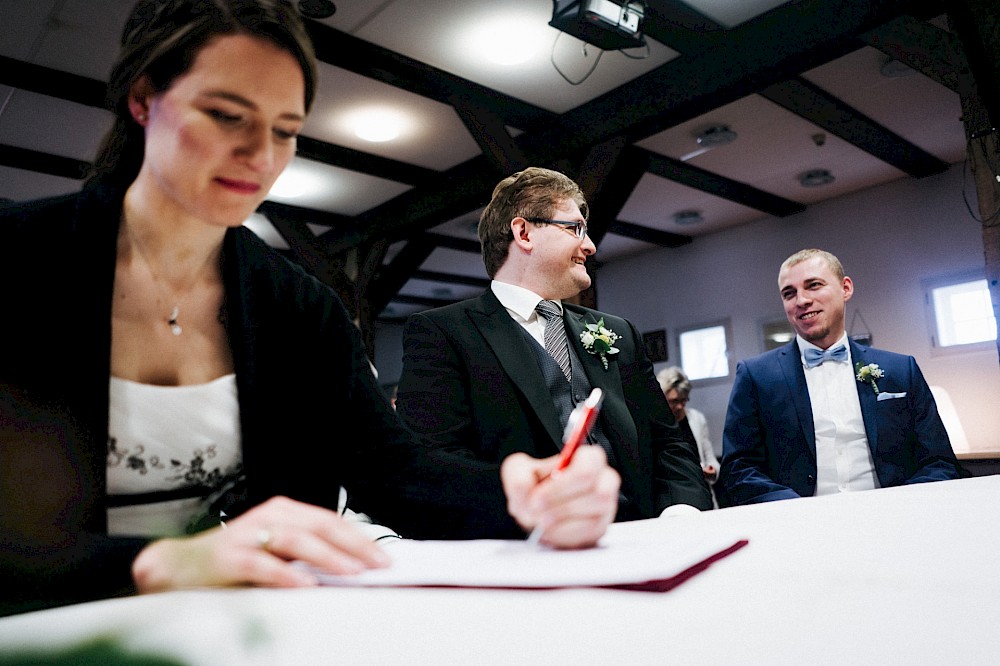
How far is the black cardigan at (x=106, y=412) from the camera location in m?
0.62

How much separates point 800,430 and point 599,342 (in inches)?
46.2

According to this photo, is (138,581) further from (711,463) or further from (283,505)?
(711,463)

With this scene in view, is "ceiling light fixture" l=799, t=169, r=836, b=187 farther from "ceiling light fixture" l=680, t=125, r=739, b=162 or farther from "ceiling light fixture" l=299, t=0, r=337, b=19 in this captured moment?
"ceiling light fixture" l=299, t=0, r=337, b=19

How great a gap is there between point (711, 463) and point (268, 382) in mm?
5855

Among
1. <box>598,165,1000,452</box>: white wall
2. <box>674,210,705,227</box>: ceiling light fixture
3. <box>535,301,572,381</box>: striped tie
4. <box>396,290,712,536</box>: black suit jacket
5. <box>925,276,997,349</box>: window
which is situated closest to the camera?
<box>396,290,712,536</box>: black suit jacket

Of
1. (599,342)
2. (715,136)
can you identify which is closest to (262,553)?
(599,342)

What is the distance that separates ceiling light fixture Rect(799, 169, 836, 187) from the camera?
251 inches

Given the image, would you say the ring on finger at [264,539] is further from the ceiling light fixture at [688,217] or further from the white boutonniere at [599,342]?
the ceiling light fixture at [688,217]

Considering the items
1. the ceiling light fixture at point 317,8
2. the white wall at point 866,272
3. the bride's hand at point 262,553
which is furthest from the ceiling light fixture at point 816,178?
the bride's hand at point 262,553

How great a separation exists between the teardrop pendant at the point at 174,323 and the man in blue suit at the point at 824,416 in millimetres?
2129

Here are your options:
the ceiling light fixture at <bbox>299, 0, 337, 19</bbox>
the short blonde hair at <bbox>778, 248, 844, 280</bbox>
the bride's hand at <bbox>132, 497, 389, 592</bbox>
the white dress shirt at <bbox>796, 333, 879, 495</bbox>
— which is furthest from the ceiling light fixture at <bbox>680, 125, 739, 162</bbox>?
the bride's hand at <bbox>132, 497, 389, 592</bbox>

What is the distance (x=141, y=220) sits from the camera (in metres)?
0.94

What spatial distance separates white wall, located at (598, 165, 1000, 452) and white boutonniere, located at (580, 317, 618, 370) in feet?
17.0

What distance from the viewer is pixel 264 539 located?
570 millimetres
